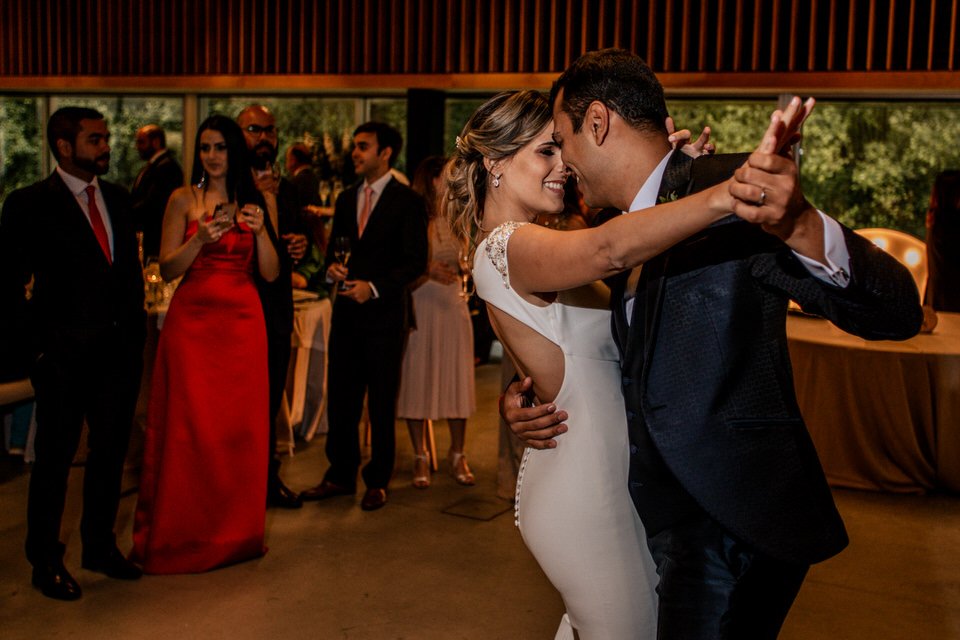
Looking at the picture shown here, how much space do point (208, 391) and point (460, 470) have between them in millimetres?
1651

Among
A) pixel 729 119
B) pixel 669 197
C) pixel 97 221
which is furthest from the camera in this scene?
pixel 729 119

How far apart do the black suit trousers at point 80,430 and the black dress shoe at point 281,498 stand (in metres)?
0.97

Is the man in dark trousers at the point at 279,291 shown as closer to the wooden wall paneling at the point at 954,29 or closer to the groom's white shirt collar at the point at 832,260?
the groom's white shirt collar at the point at 832,260

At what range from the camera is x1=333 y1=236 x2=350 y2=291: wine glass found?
4500mm

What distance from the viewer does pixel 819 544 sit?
1.66 meters

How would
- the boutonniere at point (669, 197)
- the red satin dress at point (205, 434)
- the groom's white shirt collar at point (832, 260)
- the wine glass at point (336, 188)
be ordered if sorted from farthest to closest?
the wine glass at point (336, 188)
the red satin dress at point (205, 434)
the boutonniere at point (669, 197)
the groom's white shirt collar at point (832, 260)

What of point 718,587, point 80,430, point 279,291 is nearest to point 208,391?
point 80,430

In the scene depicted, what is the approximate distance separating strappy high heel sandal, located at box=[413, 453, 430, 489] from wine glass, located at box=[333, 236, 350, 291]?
1.04 meters

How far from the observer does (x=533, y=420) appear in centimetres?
202

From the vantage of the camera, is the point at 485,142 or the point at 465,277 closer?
the point at 485,142

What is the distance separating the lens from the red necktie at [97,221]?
369 centimetres

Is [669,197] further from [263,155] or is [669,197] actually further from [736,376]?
[263,155]

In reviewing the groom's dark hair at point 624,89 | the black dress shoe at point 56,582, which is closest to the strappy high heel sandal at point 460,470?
the black dress shoe at point 56,582

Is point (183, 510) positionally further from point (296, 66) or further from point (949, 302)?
point (949, 302)
